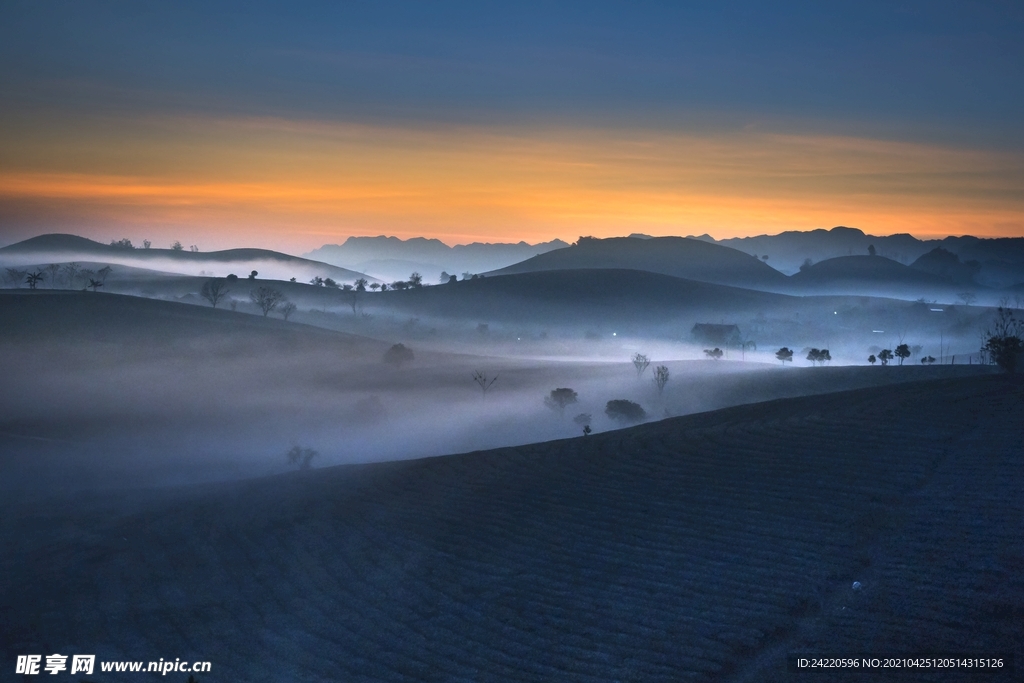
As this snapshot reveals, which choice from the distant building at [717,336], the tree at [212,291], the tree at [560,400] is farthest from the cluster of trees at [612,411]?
the tree at [212,291]

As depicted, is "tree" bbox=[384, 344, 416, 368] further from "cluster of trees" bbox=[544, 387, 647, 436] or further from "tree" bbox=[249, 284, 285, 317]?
"tree" bbox=[249, 284, 285, 317]

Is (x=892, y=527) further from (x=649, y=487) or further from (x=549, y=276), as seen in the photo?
(x=549, y=276)

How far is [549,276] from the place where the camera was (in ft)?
560

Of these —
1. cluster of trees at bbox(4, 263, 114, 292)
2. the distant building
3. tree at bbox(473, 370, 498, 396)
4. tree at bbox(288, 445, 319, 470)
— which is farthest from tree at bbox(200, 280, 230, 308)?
tree at bbox(288, 445, 319, 470)

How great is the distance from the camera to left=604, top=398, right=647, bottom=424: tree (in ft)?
187

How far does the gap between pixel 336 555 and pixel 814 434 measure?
13850 mm

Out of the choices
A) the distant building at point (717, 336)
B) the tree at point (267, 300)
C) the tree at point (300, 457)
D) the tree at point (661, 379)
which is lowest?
the tree at point (300, 457)

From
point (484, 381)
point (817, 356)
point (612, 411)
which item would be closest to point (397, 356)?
point (484, 381)

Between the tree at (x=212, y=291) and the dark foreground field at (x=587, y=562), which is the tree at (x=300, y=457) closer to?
the dark foreground field at (x=587, y=562)

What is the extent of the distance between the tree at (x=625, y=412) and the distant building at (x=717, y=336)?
51772mm

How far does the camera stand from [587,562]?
710 inches

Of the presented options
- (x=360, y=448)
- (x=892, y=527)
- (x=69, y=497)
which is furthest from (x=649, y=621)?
(x=360, y=448)

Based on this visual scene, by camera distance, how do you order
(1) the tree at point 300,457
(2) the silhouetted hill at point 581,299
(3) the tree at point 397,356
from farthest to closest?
(2) the silhouetted hill at point 581,299, (3) the tree at point 397,356, (1) the tree at point 300,457

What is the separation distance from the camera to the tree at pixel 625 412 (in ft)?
187
